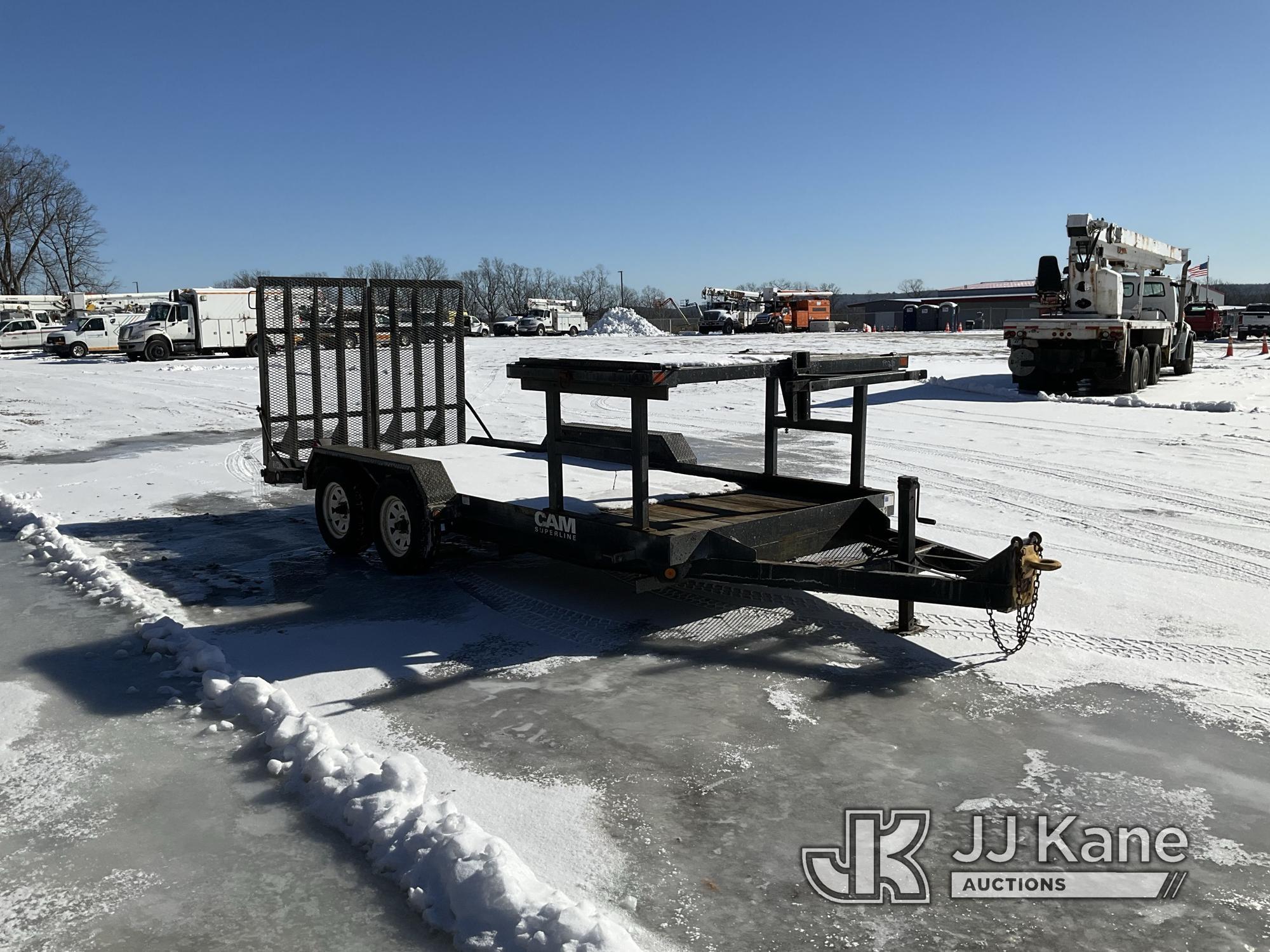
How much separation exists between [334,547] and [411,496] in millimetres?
1297

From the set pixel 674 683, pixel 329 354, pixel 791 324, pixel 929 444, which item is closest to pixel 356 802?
pixel 674 683

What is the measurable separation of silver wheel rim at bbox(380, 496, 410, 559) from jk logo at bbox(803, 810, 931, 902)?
4.38 meters

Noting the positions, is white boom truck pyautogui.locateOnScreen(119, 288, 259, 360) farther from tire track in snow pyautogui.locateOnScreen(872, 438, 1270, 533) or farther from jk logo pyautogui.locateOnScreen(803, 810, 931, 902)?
jk logo pyautogui.locateOnScreen(803, 810, 931, 902)

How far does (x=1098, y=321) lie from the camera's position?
2000 centimetres

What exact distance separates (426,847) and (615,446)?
3.44m

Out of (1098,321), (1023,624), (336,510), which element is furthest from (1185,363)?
(336,510)

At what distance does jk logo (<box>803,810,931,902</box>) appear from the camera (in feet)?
11.9

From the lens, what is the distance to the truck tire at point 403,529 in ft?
24.2

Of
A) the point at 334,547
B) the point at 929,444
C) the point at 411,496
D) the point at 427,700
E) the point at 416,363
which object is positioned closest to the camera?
the point at 427,700

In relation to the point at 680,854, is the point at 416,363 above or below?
above

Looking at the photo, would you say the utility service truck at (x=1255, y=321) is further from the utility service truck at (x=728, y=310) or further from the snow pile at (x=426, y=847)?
the snow pile at (x=426, y=847)

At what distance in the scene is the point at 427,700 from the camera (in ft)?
17.5

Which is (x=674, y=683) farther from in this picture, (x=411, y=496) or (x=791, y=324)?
(x=791, y=324)

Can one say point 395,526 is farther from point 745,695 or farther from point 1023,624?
point 1023,624
